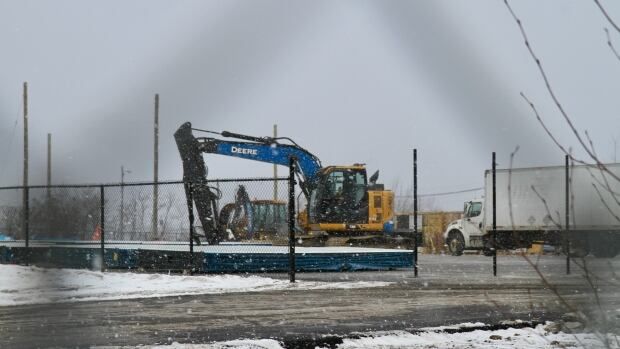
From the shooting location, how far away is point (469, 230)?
3678cm

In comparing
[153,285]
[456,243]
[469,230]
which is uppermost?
[469,230]

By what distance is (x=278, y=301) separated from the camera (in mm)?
11922

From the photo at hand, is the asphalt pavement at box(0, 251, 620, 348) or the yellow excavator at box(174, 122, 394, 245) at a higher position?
the yellow excavator at box(174, 122, 394, 245)

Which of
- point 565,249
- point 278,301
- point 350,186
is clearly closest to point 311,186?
point 350,186

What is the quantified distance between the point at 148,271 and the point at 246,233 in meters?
3.85

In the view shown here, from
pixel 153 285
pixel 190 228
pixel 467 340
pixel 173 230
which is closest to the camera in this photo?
pixel 467 340

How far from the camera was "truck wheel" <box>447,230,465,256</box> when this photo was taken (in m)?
37.1

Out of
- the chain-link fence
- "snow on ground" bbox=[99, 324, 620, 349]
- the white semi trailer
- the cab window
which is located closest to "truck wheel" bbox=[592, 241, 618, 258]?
"snow on ground" bbox=[99, 324, 620, 349]

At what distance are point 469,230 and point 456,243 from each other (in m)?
0.94

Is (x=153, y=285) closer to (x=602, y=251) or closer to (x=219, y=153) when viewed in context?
(x=602, y=251)

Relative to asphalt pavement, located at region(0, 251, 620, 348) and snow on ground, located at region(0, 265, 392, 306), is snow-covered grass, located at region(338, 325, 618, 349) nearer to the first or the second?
asphalt pavement, located at region(0, 251, 620, 348)

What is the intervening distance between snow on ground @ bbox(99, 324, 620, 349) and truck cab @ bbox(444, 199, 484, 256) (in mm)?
27778

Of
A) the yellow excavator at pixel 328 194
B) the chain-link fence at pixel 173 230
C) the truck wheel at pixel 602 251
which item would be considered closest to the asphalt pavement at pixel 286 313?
the truck wheel at pixel 602 251

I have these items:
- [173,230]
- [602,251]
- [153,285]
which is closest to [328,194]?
[173,230]
